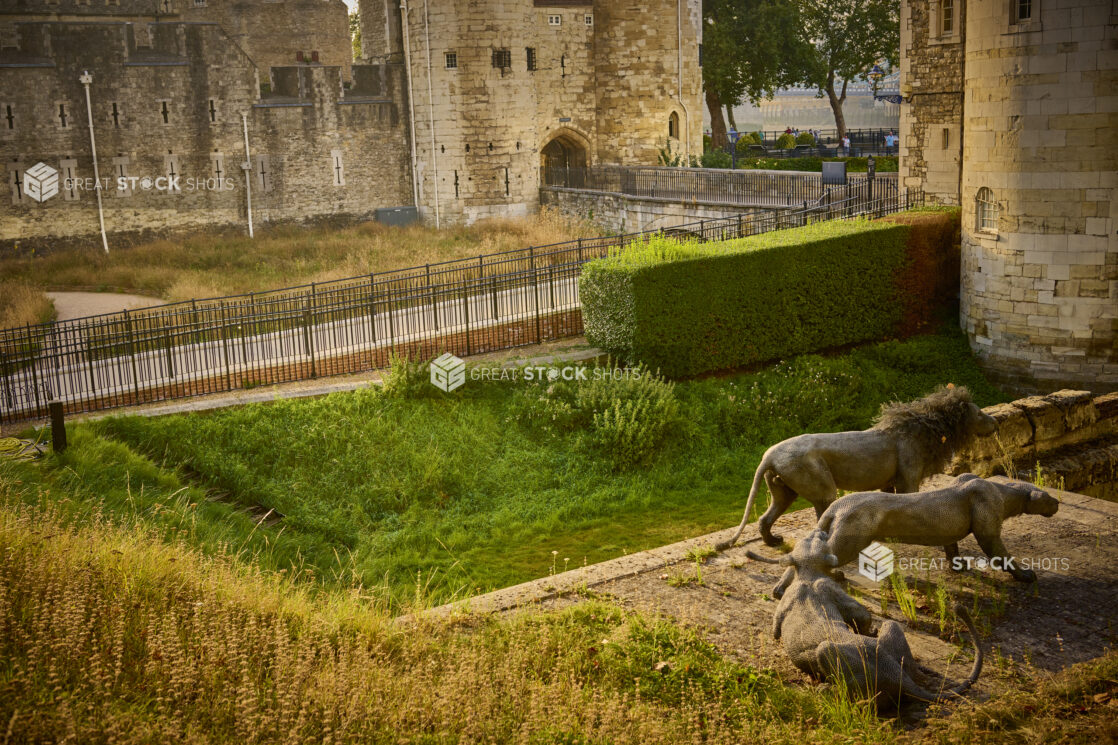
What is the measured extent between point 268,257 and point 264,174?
21.2ft

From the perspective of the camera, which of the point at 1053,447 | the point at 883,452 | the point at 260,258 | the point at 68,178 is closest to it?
the point at 883,452

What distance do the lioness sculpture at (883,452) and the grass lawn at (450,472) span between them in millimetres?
2597

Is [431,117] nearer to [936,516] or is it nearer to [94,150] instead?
[94,150]

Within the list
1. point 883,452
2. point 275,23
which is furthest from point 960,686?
point 275,23

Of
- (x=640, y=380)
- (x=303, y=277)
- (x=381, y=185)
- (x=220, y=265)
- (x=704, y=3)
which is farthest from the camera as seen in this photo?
(x=704, y=3)

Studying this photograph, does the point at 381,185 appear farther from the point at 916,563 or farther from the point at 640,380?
the point at 916,563

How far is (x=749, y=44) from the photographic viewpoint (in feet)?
137

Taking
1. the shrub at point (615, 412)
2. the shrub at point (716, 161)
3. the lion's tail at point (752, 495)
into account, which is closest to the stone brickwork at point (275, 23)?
the shrub at point (716, 161)

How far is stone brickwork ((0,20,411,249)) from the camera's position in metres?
31.6

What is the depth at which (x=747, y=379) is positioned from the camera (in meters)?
16.1

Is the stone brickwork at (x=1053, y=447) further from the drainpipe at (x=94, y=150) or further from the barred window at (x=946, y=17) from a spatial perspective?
the drainpipe at (x=94, y=150)

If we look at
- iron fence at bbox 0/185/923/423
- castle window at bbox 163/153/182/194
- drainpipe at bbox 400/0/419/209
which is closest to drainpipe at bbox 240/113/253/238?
castle window at bbox 163/153/182/194

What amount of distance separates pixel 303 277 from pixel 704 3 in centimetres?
2466

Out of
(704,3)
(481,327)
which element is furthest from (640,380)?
(704,3)
